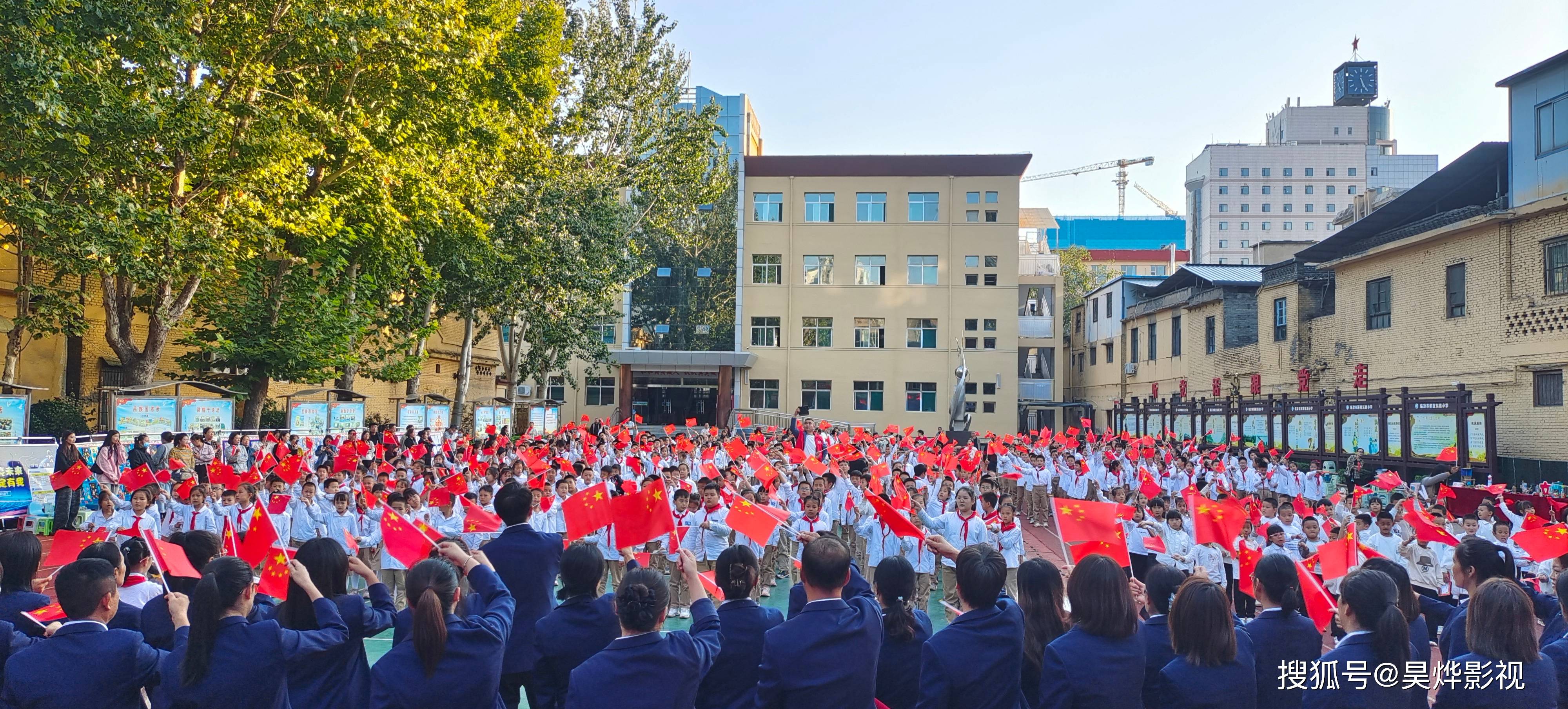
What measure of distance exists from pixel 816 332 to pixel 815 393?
2.55m

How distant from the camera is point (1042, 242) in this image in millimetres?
67438

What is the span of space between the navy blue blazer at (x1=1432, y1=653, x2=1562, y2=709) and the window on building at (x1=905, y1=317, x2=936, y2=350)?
36.5 meters

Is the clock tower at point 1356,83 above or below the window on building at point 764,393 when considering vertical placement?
above

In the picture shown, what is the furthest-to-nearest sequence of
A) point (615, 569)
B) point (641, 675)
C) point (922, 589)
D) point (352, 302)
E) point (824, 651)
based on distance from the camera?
point (352, 302) < point (615, 569) < point (922, 589) < point (824, 651) < point (641, 675)

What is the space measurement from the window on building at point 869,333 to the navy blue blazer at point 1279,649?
119 ft

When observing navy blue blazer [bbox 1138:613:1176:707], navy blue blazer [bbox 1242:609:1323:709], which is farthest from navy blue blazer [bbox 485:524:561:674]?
navy blue blazer [bbox 1242:609:1323:709]

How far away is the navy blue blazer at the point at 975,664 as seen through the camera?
12.6 ft

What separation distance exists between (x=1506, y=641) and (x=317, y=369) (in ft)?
67.7

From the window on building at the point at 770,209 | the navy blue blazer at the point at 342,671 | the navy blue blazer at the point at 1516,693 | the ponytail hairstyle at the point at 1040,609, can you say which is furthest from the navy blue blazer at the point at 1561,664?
the window on building at the point at 770,209

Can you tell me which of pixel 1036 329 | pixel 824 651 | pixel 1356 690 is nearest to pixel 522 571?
pixel 824 651

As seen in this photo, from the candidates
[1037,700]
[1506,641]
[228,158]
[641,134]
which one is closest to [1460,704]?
[1506,641]

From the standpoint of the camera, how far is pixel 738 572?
4.14 m

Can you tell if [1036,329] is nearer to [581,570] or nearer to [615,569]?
[615,569]

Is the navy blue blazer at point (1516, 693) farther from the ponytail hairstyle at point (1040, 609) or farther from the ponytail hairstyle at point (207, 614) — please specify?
the ponytail hairstyle at point (207, 614)
